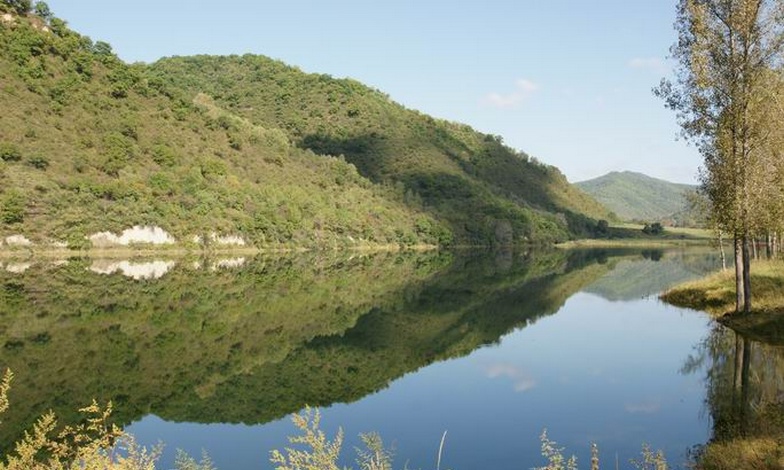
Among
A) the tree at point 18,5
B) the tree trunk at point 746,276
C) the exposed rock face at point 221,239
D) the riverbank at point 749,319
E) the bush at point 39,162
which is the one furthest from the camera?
the tree at point 18,5

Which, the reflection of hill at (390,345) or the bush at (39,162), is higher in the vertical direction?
the bush at (39,162)

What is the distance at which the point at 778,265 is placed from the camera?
152ft

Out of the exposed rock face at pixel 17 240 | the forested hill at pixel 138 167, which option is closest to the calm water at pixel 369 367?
the exposed rock face at pixel 17 240

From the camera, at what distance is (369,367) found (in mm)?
29062

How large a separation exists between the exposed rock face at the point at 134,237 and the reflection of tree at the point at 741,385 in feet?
272

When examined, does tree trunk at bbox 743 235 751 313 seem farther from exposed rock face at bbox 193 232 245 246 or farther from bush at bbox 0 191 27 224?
exposed rock face at bbox 193 232 245 246

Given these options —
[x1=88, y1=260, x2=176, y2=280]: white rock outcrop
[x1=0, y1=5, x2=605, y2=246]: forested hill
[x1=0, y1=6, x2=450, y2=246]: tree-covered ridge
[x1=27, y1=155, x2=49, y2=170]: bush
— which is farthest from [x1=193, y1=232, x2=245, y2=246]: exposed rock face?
[x1=27, y1=155, x2=49, y2=170]: bush

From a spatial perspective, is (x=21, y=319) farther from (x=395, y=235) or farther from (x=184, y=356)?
(x=395, y=235)

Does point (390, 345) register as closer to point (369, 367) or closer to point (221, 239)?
point (369, 367)

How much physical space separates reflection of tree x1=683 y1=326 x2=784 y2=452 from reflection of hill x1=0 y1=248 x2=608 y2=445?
11554 mm

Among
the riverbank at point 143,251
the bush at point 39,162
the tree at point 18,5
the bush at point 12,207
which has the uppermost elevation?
the tree at point 18,5

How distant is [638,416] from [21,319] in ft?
108

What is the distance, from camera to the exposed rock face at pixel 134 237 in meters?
93.2

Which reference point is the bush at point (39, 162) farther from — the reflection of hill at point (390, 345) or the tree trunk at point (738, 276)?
the tree trunk at point (738, 276)
